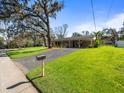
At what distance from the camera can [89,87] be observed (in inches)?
260

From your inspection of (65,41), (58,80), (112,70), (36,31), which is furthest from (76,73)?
(65,41)

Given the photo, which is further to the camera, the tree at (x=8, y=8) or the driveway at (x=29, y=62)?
the tree at (x=8, y=8)

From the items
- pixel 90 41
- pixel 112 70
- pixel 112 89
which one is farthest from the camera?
pixel 90 41

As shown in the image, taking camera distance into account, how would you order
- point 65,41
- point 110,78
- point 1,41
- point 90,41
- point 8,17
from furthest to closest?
1. point 1,41
2. point 65,41
3. point 90,41
4. point 8,17
5. point 110,78

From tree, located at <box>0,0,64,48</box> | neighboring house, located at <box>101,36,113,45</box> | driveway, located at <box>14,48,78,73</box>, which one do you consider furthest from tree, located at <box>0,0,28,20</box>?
neighboring house, located at <box>101,36,113,45</box>

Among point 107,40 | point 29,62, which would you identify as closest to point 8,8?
point 29,62

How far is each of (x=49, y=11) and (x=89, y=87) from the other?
2862cm

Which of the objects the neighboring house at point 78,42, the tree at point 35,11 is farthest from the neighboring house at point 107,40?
the tree at point 35,11

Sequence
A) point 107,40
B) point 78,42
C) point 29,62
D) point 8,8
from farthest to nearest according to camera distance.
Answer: point 107,40, point 78,42, point 8,8, point 29,62

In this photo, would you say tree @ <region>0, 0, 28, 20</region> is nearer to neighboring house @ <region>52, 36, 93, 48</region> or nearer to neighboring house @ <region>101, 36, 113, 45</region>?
neighboring house @ <region>52, 36, 93, 48</region>

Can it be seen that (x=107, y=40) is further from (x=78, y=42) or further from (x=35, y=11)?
(x=35, y=11)

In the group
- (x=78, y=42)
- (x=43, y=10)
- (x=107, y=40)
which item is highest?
(x=43, y=10)

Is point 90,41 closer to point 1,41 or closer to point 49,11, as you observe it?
point 49,11

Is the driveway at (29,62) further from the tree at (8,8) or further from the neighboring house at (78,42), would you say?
the neighboring house at (78,42)
